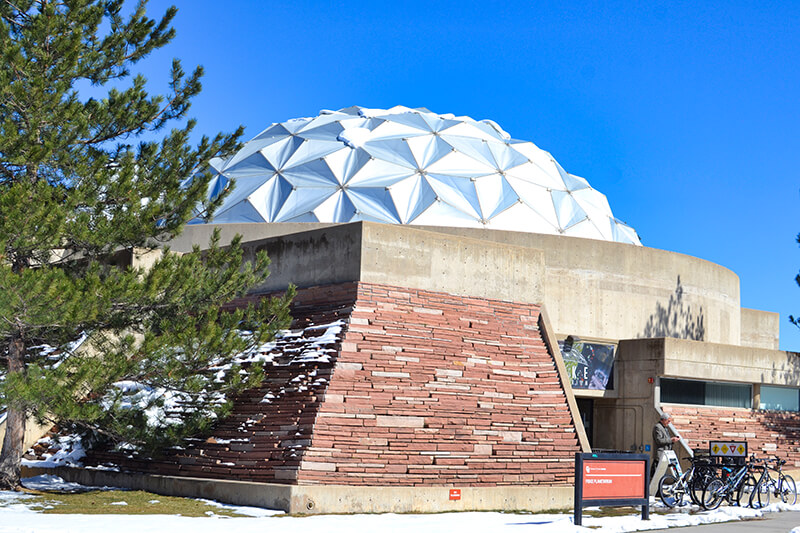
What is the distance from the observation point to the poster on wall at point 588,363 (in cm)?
2080

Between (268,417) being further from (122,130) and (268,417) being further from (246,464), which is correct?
(122,130)

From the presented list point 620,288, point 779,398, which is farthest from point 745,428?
point 620,288

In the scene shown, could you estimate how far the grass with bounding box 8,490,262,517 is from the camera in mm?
11844

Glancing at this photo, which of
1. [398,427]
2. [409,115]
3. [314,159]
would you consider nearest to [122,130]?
[398,427]

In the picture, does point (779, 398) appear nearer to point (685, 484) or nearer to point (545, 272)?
point (545, 272)

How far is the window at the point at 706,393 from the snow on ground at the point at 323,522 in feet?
25.9

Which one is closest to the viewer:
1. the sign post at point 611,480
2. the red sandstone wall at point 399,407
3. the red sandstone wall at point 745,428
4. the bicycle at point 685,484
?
the sign post at point 611,480

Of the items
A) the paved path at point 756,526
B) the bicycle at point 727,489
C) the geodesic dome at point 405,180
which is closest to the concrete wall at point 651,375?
the bicycle at point 727,489

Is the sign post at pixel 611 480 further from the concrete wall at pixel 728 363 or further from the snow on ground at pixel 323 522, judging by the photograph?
the concrete wall at pixel 728 363

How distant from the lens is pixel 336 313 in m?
15.6

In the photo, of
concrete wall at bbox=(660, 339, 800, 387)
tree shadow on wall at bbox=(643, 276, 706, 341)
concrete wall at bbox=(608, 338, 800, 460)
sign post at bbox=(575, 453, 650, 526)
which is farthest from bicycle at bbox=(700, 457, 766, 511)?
tree shadow on wall at bbox=(643, 276, 706, 341)

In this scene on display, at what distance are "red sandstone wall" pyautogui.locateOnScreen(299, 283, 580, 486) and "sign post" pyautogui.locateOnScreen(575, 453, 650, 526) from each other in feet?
8.03

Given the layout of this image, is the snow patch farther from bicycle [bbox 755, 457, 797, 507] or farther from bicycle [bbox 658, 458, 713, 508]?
bicycle [bbox 755, 457, 797, 507]

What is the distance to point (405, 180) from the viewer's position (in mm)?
26500
